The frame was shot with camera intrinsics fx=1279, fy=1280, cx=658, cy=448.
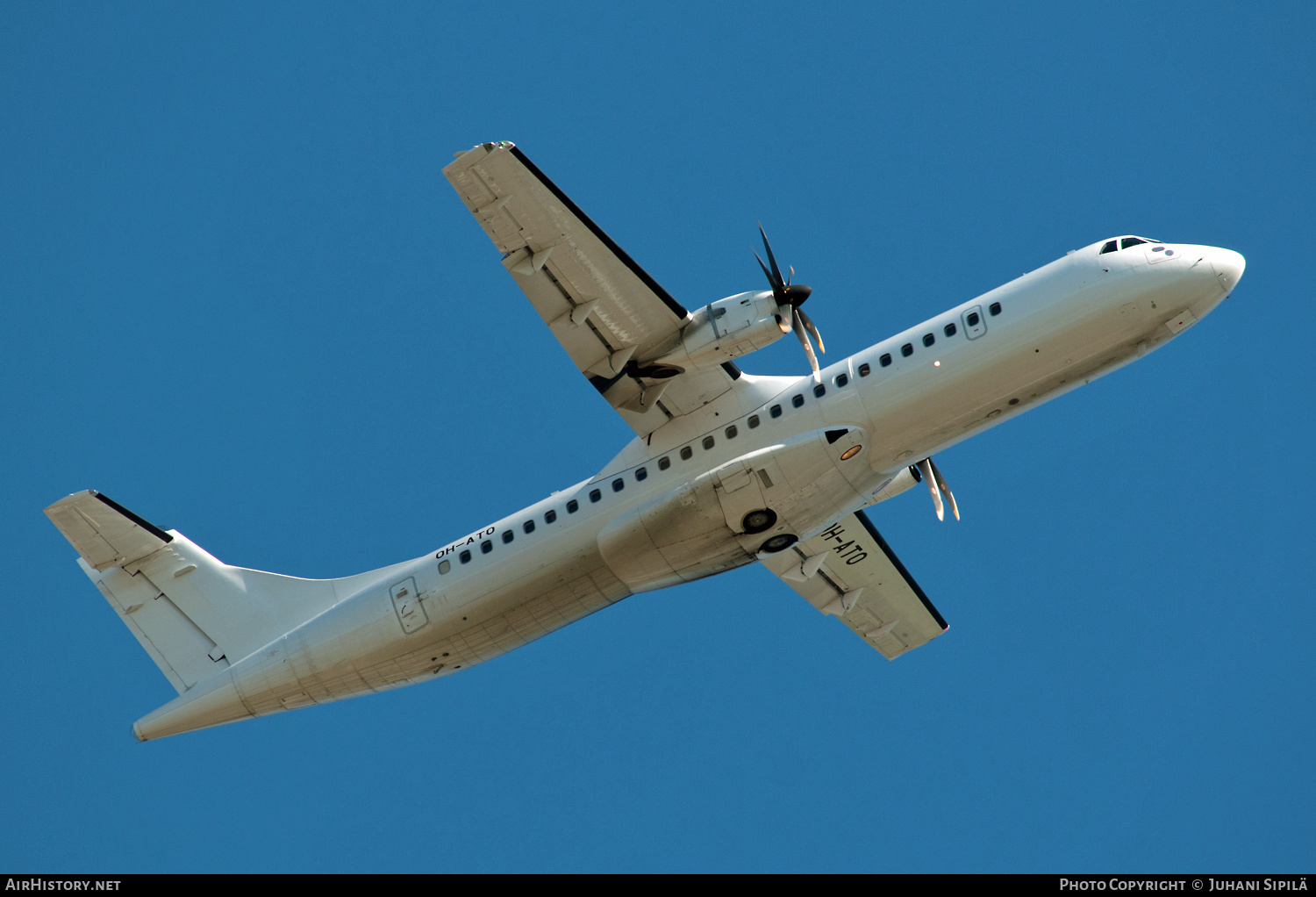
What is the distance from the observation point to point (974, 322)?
65.7ft

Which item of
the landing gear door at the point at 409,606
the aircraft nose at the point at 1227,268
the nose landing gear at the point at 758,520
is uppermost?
the aircraft nose at the point at 1227,268

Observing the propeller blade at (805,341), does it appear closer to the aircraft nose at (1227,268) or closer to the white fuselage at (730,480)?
the white fuselage at (730,480)

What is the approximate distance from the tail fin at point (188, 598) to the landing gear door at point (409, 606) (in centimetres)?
132

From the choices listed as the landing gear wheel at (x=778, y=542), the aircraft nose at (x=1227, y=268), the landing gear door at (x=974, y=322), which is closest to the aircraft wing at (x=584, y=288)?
the landing gear wheel at (x=778, y=542)

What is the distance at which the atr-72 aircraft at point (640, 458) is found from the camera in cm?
1973

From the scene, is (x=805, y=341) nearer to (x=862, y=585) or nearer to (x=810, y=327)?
(x=810, y=327)

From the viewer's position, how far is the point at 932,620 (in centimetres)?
2630

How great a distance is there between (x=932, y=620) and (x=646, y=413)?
8652mm

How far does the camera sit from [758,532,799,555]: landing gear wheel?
21016mm

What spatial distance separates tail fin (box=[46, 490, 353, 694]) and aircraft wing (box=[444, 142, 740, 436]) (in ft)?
20.4

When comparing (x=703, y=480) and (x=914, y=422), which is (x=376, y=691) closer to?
(x=703, y=480)

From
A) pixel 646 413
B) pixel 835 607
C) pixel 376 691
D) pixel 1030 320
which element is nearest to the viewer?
pixel 1030 320

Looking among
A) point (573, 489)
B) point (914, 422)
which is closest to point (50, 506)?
point (573, 489)
